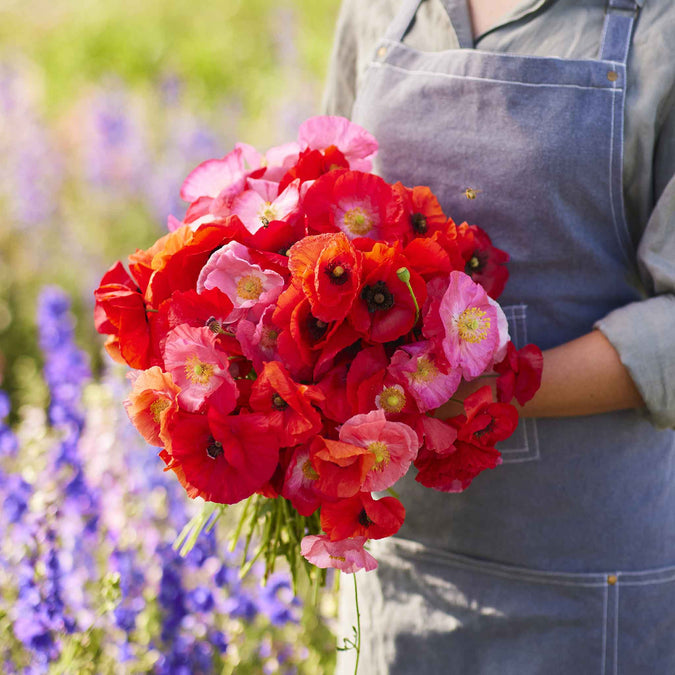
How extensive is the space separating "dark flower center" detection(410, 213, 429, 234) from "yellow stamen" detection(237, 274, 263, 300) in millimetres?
220

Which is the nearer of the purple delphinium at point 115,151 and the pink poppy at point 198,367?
the pink poppy at point 198,367

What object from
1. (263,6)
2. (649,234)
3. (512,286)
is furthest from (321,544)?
(263,6)

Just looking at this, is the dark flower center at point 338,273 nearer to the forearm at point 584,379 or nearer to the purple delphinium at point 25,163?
the forearm at point 584,379

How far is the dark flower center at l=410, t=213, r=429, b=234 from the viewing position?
94 cm

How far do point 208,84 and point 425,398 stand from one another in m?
5.60

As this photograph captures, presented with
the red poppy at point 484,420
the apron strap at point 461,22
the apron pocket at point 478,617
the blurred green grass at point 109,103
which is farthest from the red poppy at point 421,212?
the blurred green grass at point 109,103

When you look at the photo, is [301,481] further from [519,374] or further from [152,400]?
[519,374]

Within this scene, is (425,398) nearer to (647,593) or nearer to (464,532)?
(464,532)

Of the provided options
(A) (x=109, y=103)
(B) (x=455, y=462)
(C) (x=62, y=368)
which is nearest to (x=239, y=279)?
(B) (x=455, y=462)

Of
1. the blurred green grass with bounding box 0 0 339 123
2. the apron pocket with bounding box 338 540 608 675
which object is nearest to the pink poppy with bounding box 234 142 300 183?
the apron pocket with bounding box 338 540 608 675

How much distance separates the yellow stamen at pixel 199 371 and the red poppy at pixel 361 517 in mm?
189

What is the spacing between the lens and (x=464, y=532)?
1.16 metres

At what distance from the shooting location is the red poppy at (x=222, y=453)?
786 millimetres

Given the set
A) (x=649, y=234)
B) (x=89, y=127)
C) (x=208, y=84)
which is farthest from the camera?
(x=208, y=84)
